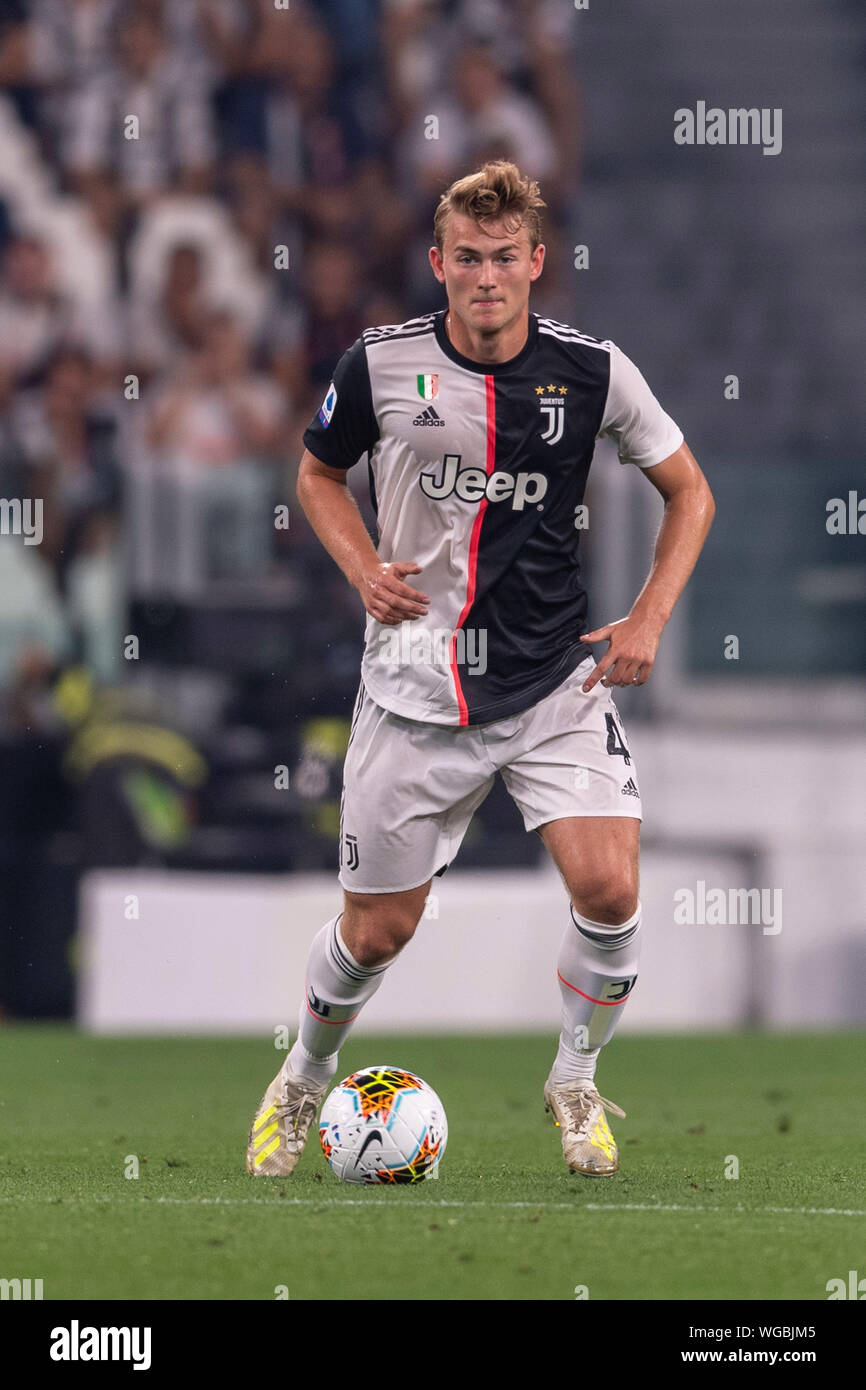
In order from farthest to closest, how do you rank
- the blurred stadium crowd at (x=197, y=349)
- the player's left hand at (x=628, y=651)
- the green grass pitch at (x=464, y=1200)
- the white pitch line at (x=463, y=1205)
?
the blurred stadium crowd at (x=197, y=349) < the player's left hand at (x=628, y=651) < the white pitch line at (x=463, y=1205) < the green grass pitch at (x=464, y=1200)

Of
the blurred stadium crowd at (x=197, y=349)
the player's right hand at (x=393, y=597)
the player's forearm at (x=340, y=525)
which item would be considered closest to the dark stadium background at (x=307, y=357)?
the blurred stadium crowd at (x=197, y=349)

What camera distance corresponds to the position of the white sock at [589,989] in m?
5.08

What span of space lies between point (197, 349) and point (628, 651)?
6716mm

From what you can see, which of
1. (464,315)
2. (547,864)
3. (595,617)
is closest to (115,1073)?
(547,864)

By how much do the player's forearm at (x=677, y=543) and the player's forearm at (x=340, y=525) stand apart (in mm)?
621

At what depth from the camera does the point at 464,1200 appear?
15.6 ft

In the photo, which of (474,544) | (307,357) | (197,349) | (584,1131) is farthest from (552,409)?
(197,349)

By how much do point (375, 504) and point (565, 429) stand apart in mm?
493

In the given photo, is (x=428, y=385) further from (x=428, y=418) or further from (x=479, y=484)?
(x=479, y=484)

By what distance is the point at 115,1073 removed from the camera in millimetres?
8125

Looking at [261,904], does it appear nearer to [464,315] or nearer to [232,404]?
[232,404]

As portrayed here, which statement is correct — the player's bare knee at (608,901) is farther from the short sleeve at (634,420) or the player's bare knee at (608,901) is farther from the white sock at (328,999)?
the short sleeve at (634,420)

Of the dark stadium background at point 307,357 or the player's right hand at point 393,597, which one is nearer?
the player's right hand at point 393,597

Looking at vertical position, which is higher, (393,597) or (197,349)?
(197,349)
